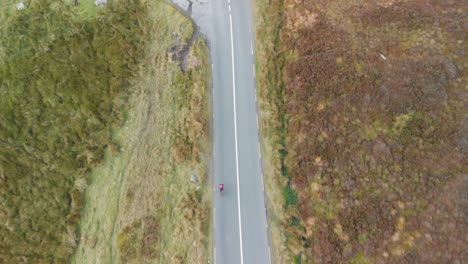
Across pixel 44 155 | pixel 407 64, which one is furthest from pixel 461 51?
pixel 44 155

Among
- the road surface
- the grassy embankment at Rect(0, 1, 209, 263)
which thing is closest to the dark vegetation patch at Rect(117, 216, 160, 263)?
the grassy embankment at Rect(0, 1, 209, 263)

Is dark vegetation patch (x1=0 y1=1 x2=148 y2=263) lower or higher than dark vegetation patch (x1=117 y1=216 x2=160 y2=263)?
higher

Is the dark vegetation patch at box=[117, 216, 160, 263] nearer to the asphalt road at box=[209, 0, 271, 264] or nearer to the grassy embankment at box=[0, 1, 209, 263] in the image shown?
the grassy embankment at box=[0, 1, 209, 263]

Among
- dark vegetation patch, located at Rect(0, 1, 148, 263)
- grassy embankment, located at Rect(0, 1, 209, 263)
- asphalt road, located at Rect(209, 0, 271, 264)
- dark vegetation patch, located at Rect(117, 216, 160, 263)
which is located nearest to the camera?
asphalt road, located at Rect(209, 0, 271, 264)

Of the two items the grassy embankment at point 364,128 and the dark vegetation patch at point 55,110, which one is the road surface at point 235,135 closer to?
the grassy embankment at point 364,128

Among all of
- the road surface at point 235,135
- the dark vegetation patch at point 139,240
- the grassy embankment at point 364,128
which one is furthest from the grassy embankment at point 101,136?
the grassy embankment at point 364,128

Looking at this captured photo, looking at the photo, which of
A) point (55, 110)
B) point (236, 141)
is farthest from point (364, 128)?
point (55, 110)

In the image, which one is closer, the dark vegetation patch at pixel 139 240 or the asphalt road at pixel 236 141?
the asphalt road at pixel 236 141
